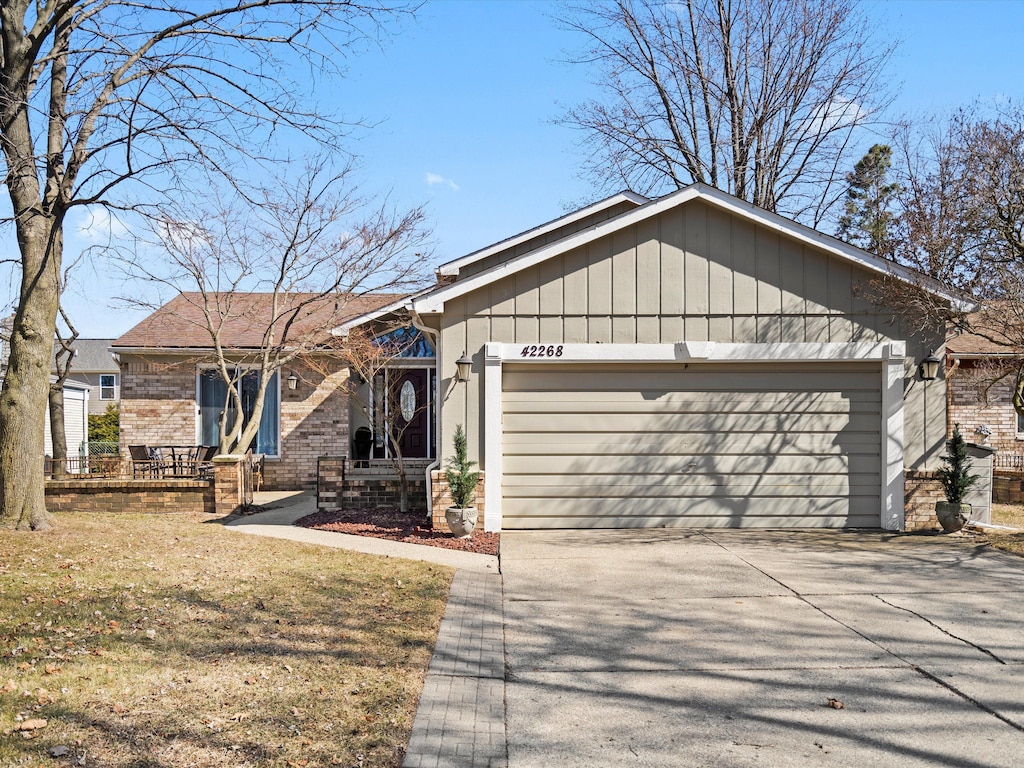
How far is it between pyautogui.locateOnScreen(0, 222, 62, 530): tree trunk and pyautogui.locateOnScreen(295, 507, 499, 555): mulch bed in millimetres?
3660

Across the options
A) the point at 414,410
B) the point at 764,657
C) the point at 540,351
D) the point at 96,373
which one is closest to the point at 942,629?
the point at 764,657

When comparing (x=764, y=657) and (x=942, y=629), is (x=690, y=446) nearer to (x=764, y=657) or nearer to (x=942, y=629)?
(x=942, y=629)

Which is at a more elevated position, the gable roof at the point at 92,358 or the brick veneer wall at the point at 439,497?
the gable roof at the point at 92,358

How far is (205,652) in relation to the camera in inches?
219

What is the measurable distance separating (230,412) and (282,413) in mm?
1392

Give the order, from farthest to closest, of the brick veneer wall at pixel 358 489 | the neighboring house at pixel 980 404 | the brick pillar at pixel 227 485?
1. the neighboring house at pixel 980 404
2. the brick pillar at pixel 227 485
3. the brick veneer wall at pixel 358 489

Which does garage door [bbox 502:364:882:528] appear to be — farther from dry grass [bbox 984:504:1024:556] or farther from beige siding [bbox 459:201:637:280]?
beige siding [bbox 459:201:637:280]

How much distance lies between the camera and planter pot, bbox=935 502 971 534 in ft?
35.0

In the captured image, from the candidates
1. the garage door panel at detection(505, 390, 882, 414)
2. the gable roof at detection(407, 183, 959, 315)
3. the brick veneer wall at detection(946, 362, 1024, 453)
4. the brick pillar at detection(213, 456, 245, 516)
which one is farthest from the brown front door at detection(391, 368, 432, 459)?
the brick veneer wall at detection(946, 362, 1024, 453)

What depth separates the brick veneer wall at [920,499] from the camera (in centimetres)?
1103

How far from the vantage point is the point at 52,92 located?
9984mm

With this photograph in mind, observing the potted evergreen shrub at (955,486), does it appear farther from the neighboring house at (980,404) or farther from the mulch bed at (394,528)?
the neighboring house at (980,404)

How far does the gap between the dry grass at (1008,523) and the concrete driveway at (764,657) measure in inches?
20.2

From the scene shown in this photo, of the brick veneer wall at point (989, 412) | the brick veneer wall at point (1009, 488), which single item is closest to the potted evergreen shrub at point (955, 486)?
the brick veneer wall at point (1009, 488)
